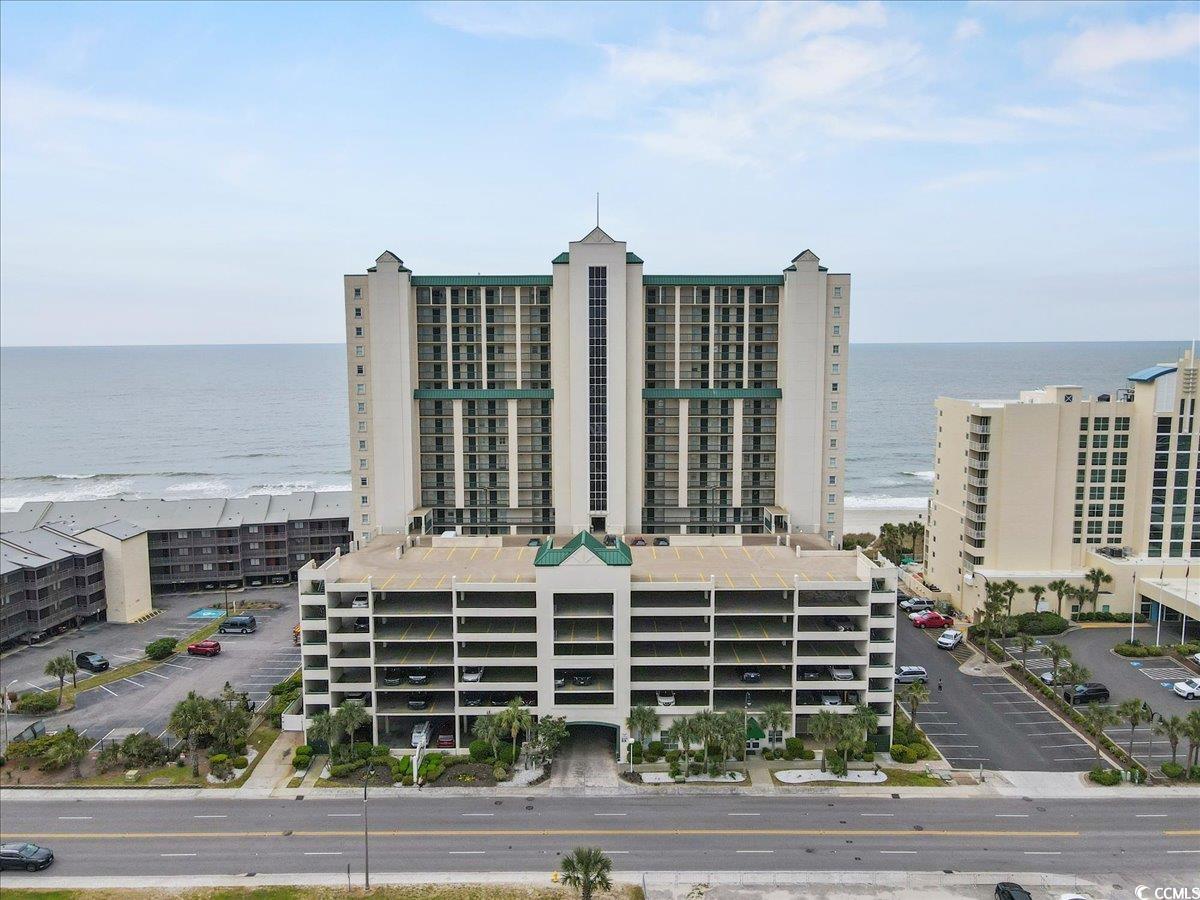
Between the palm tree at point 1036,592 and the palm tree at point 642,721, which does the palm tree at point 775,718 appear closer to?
the palm tree at point 642,721

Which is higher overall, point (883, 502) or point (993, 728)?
point (883, 502)

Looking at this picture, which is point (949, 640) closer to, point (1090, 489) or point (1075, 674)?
point (1075, 674)

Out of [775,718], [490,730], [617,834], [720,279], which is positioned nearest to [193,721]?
[490,730]

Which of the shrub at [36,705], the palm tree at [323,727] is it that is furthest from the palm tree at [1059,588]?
the shrub at [36,705]

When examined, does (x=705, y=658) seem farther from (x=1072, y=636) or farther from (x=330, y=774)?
(x=1072, y=636)

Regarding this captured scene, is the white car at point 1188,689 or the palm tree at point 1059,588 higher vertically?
the palm tree at point 1059,588

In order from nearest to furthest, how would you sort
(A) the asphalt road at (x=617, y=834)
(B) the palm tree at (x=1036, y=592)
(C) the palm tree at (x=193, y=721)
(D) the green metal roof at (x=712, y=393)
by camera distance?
(A) the asphalt road at (x=617, y=834), (C) the palm tree at (x=193, y=721), (B) the palm tree at (x=1036, y=592), (D) the green metal roof at (x=712, y=393)
